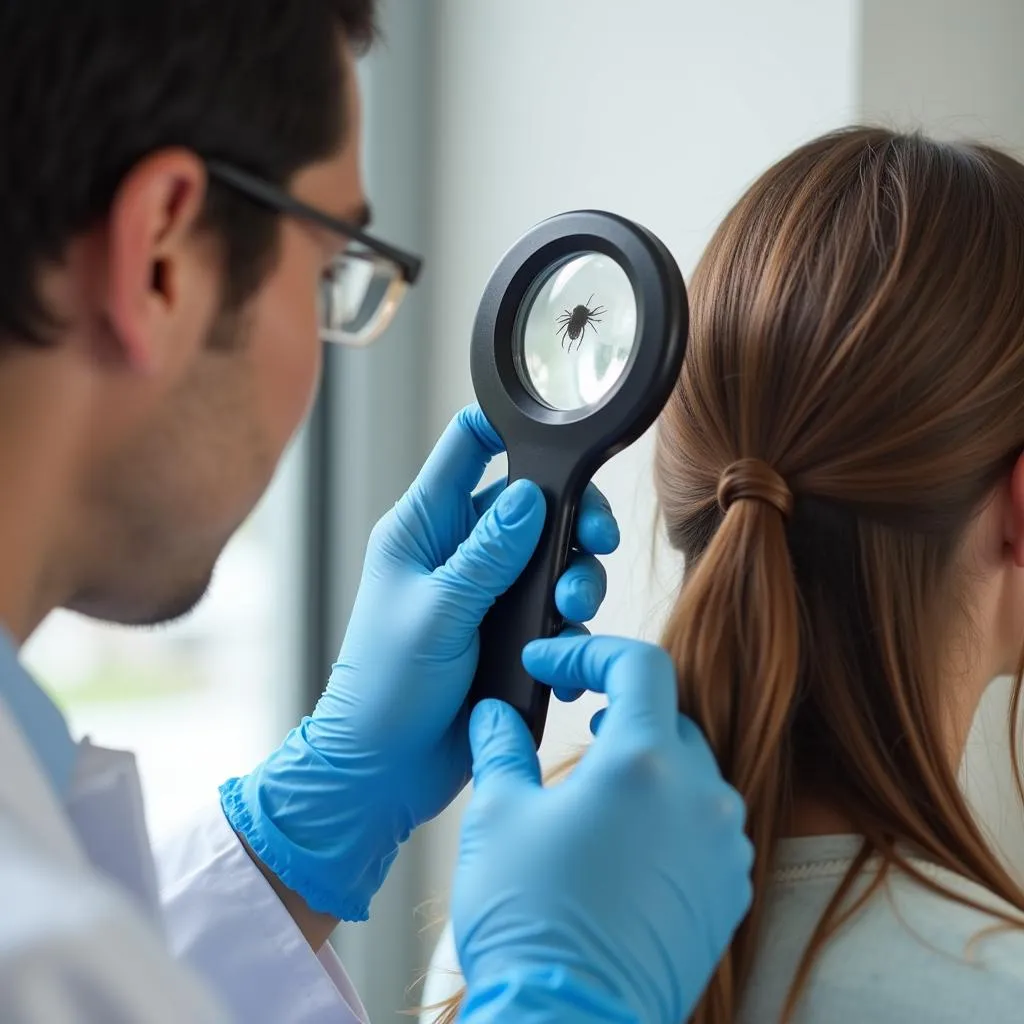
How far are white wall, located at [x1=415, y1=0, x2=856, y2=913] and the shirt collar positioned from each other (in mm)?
559

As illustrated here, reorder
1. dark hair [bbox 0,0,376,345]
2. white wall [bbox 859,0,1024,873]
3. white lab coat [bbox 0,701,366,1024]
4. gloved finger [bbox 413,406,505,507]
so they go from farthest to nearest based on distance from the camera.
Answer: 1. white wall [bbox 859,0,1024,873]
2. gloved finger [bbox 413,406,505,507]
3. dark hair [bbox 0,0,376,345]
4. white lab coat [bbox 0,701,366,1024]

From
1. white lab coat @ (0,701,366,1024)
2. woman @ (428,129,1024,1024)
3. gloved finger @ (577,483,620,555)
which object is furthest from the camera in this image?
gloved finger @ (577,483,620,555)

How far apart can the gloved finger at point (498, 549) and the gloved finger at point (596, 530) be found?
0.05m

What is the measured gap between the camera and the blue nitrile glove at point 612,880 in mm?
667

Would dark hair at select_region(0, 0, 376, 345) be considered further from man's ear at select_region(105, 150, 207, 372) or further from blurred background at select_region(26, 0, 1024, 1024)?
blurred background at select_region(26, 0, 1024, 1024)

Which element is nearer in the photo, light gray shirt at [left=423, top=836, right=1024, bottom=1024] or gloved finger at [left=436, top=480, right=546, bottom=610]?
light gray shirt at [left=423, top=836, right=1024, bottom=1024]

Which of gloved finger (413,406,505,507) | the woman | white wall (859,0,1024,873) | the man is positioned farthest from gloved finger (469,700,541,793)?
white wall (859,0,1024,873)

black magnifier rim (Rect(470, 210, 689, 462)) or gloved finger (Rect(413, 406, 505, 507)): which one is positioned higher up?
black magnifier rim (Rect(470, 210, 689, 462))

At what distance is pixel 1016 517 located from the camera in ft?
2.75

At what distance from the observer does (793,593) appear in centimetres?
76

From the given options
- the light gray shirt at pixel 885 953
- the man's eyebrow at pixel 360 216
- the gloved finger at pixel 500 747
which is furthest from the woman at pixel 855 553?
the man's eyebrow at pixel 360 216

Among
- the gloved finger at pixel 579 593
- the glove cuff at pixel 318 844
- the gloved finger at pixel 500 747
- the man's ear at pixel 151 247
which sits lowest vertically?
the glove cuff at pixel 318 844

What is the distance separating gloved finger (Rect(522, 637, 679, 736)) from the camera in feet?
2.32

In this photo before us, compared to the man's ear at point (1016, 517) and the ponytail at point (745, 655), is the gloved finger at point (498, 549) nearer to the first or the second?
the ponytail at point (745, 655)
